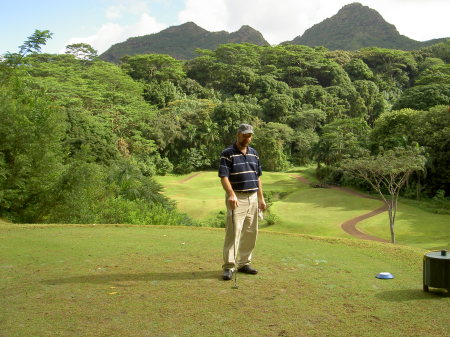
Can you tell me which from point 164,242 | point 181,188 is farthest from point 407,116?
point 164,242

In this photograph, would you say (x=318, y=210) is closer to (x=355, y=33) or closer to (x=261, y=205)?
(x=261, y=205)

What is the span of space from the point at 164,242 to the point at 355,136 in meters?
42.3

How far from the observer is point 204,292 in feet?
16.9

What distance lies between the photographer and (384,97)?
257 ft

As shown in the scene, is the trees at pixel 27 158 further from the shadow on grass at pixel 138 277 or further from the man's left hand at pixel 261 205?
the man's left hand at pixel 261 205

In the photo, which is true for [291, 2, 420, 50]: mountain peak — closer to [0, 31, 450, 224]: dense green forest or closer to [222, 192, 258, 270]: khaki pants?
[0, 31, 450, 224]: dense green forest

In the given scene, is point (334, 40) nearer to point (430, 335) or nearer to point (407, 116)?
point (407, 116)

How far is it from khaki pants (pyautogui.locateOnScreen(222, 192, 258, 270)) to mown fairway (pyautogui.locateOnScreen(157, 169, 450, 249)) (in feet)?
60.8

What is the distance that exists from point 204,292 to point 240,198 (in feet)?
4.67

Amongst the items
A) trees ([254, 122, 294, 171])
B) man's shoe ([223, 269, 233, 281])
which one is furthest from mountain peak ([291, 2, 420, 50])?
man's shoe ([223, 269, 233, 281])

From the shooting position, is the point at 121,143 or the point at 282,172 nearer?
the point at 121,143

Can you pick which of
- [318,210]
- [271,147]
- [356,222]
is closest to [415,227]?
[356,222]

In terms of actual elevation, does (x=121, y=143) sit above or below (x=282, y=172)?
above

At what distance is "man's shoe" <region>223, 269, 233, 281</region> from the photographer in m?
5.68
